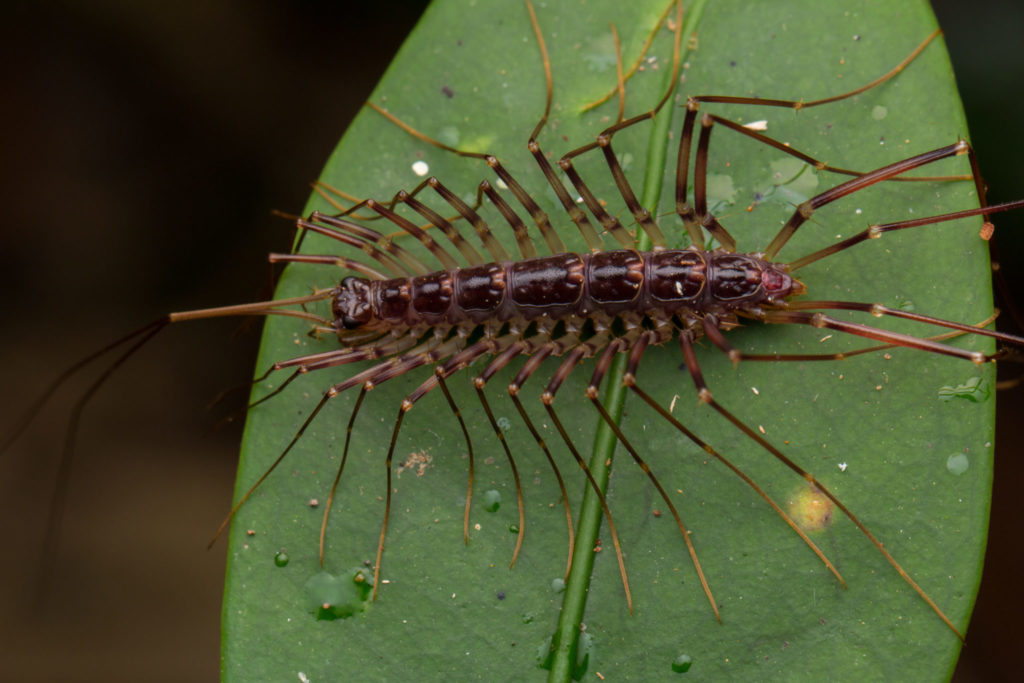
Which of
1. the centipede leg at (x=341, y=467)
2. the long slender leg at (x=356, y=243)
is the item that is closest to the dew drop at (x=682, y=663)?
the centipede leg at (x=341, y=467)

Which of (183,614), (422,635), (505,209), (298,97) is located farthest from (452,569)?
(298,97)

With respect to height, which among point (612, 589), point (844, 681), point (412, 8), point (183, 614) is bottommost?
point (183, 614)

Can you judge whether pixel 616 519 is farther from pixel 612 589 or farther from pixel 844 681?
pixel 844 681

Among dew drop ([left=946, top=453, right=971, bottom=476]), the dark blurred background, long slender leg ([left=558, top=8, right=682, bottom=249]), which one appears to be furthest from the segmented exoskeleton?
the dark blurred background

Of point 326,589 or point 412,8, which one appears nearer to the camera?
point 326,589

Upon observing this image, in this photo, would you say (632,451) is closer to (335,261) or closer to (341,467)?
(341,467)

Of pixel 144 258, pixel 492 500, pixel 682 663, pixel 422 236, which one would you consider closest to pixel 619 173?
pixel 422 236

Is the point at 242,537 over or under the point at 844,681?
over

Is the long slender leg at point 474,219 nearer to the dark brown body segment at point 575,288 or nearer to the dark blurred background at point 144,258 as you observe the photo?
the dark brown body segment at point 575,288
